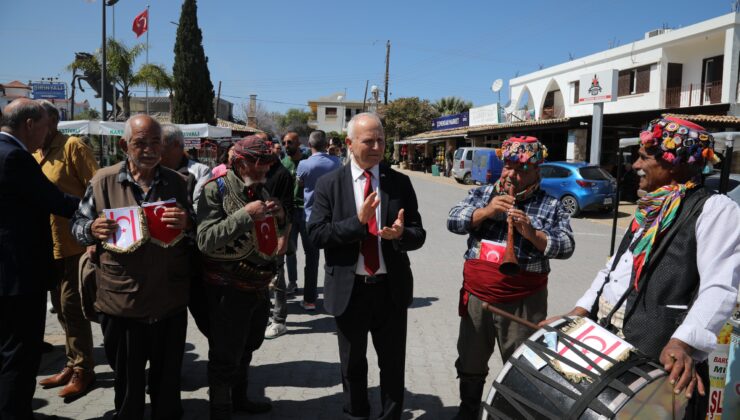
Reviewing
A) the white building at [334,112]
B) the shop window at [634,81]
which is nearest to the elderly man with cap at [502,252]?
the shop window at [634,81]

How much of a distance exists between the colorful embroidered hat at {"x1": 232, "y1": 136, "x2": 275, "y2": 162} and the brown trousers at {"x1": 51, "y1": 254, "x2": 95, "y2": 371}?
1757mm

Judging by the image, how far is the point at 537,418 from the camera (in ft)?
6.81

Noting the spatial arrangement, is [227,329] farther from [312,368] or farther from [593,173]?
[593,173]

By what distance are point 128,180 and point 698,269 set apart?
298 cm

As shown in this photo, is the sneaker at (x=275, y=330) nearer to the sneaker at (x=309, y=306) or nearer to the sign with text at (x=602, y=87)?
the sneaker at (x=309, y=306)

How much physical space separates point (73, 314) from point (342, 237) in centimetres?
237

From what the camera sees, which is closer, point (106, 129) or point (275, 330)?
point (275, 330)

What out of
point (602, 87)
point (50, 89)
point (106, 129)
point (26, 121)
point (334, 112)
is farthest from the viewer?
point (334, 112)

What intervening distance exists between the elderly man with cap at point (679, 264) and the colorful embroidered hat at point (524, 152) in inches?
26.8

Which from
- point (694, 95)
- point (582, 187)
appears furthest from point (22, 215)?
point (694, 95)

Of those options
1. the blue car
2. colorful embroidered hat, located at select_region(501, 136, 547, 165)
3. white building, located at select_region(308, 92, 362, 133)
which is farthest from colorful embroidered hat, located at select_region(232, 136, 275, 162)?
white building, located at select_region(308, 92, 362, 133)

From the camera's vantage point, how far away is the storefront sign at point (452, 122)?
35.9m

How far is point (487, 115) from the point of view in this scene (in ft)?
107

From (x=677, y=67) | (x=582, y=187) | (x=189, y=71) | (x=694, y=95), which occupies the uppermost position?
(x=189, y=71)
